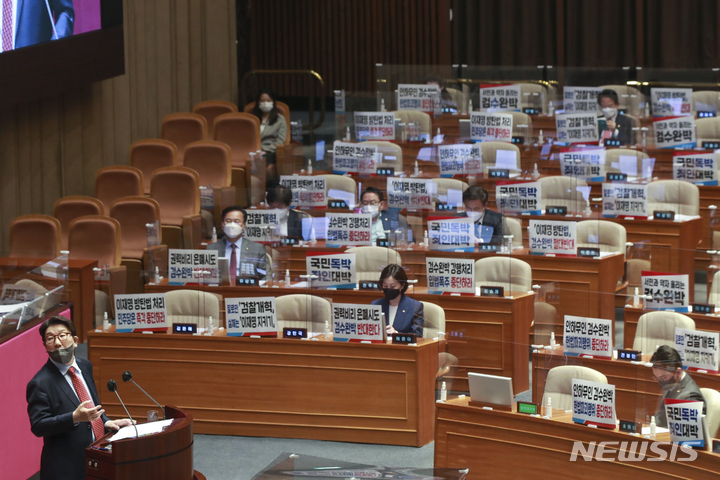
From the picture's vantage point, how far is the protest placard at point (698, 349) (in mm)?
5918

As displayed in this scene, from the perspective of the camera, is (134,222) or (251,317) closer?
(251,317)

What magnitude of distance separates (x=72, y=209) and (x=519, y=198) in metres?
4.27

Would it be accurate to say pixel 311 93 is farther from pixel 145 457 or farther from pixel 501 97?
pixel 145 457

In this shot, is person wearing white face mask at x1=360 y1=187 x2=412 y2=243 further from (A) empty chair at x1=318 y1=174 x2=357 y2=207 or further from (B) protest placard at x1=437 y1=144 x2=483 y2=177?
(B) protest placard at x1=437 y1=144 x2=483 y2=177

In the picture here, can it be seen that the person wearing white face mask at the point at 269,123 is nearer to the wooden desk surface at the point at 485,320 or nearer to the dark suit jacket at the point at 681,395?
the wooden desk surface at the point at 485,320

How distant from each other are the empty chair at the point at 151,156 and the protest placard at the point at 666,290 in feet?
18.2

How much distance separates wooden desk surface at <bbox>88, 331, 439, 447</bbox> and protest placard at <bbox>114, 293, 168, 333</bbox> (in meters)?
0.08

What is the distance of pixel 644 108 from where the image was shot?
11.3 metres

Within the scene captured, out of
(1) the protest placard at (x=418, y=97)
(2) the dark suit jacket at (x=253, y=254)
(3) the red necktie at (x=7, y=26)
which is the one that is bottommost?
(2) the dark suit jacket at (x=253, y=254)

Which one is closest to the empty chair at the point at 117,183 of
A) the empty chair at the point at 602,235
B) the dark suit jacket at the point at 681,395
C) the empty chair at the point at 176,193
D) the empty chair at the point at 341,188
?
the empty chair at the point at 176,193

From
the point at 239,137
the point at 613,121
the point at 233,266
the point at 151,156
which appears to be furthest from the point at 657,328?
the point at 151,156

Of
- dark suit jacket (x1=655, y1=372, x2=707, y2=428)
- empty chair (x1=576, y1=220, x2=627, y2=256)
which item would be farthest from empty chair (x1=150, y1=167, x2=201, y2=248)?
dark suit jacket (x1=655, y1=372, x2=707, y2=428)

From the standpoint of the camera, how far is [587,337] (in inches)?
245

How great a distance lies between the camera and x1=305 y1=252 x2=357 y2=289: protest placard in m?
7.52
